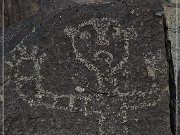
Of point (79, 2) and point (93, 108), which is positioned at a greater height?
point (79, 2)

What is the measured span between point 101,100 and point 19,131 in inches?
12.6

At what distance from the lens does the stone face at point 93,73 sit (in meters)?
2.10

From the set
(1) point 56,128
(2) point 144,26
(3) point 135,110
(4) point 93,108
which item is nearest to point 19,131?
(1) point 56,128

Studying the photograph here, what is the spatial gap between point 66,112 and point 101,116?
5.0 inches

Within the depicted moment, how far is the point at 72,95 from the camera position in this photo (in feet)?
6.97

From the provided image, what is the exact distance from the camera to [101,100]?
2.13 meters

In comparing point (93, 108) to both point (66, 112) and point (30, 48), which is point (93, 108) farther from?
point (30, 48)

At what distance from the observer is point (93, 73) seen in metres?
2.12

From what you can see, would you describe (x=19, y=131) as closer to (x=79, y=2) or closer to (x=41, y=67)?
(x=41, y=67)

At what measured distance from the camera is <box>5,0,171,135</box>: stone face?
6.90 ft

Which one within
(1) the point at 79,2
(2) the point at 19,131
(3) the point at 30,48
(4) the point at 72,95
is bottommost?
(2) the point at 19,131

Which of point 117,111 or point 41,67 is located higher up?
point 41,67

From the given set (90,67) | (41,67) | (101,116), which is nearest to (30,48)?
(41,67)

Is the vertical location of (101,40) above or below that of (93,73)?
above
